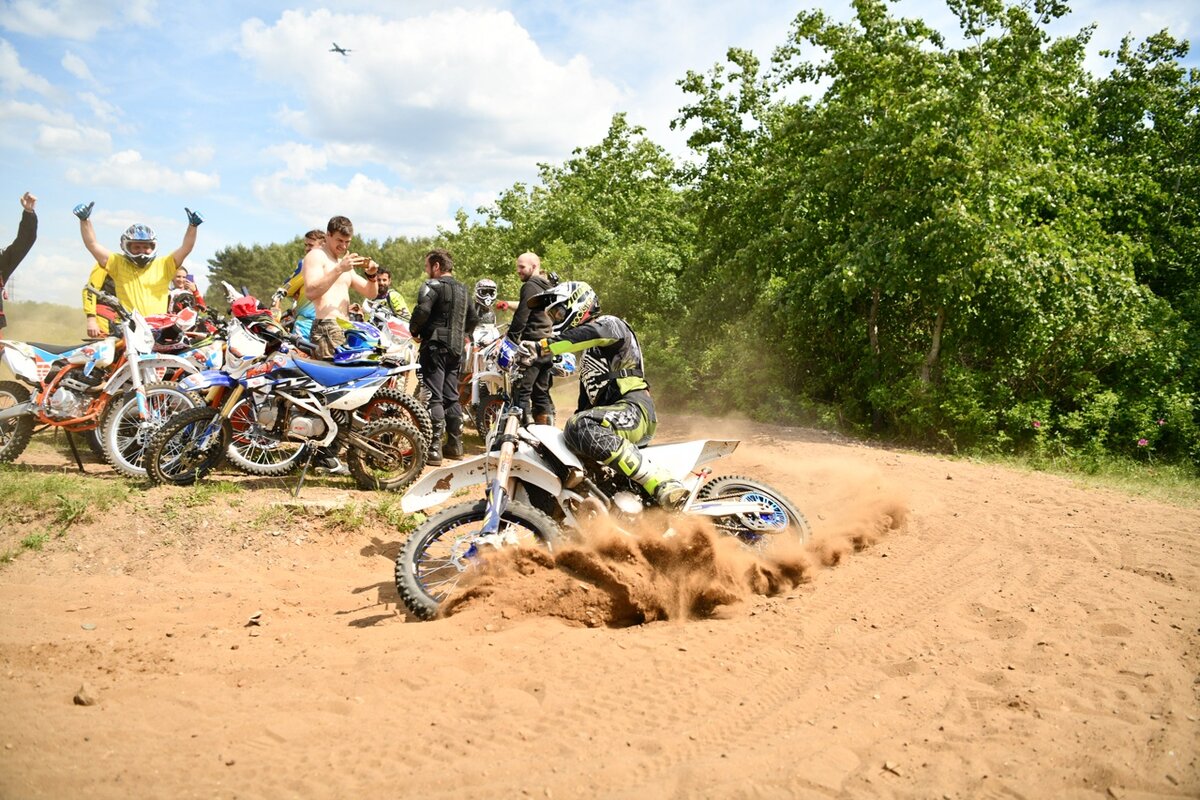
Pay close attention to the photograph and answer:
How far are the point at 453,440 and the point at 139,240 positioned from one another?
373 centimetres

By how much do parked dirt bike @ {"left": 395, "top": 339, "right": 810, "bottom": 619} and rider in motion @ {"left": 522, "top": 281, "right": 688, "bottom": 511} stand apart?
0.46ft

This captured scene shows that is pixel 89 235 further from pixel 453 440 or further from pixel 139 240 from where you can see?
pixel 453 440

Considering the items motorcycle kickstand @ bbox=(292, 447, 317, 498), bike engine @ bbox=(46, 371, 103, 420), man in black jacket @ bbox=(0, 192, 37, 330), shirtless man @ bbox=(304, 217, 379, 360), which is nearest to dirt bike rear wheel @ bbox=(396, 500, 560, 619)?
motorcycle kickstand @ bbox=(292, 447, 317, 498)

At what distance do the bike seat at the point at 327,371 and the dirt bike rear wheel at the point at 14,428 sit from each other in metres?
2.65

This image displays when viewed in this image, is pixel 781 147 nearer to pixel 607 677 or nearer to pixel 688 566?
pixel 688 566

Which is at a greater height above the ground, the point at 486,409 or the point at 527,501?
the point at 486,409

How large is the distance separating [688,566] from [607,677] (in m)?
1.25

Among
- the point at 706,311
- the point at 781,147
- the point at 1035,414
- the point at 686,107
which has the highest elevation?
the point at 686,107

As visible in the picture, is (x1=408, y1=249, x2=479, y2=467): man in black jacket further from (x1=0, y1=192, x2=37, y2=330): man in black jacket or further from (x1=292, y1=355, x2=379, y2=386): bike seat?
(x1=0, y1=192, x2=37, y2=330): man in black jacket

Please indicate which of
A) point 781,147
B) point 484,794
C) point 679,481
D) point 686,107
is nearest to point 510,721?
point 484,794

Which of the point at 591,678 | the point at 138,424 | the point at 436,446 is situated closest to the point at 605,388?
the point at 591,678

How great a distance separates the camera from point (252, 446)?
23.9ft

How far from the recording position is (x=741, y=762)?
10.6ft

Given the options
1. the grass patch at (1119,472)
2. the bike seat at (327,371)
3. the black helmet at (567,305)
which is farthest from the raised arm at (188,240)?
the grass patch at (1119,472)
